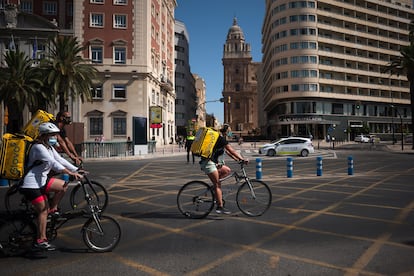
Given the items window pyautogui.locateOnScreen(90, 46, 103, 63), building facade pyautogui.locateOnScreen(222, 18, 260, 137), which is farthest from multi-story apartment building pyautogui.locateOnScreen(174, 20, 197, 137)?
building facade pyautogui.locateOnScreen(222, 18, 260, 137)

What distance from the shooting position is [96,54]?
1444 inches

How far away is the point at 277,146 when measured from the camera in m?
26.3

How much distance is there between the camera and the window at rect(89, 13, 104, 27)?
1449 inches

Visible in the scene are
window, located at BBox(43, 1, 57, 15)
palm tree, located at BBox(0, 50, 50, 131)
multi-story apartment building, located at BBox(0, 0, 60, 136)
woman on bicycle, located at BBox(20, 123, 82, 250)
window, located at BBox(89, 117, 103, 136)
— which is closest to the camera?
woman on bicycle, located at BBox(20, 123, 82, 250)

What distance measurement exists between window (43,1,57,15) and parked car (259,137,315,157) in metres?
33.0

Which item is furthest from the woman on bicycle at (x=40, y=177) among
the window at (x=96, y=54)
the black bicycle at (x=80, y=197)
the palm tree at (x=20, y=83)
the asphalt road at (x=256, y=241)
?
the window at (x=96, y=54)

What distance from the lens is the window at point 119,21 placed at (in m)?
37.1

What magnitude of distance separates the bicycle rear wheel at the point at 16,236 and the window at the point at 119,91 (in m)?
33.9

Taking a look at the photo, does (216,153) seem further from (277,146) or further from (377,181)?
(277,146)

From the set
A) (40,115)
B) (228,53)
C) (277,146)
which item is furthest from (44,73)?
(228,53)

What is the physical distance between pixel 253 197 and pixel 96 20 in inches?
1445

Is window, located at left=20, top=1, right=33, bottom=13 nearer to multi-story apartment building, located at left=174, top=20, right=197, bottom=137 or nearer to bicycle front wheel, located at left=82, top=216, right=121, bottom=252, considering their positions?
multi-story apartment building, located at left=174, top=20, right=197, bottom=137

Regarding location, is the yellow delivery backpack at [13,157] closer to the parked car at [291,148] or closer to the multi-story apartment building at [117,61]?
the parked car at [291,148]

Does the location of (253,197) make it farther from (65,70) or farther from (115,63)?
(115,63)
